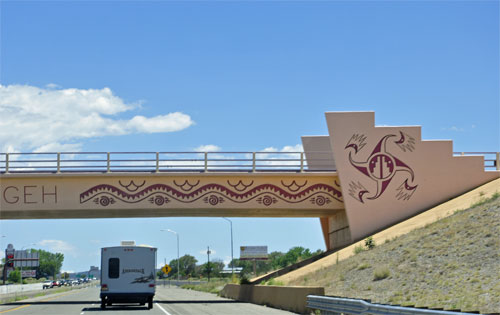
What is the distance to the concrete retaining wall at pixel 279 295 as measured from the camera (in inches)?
1002

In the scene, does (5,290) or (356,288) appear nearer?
(356,288)

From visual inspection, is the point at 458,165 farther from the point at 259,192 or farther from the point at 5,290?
the point at 5,290

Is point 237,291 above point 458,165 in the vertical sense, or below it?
below

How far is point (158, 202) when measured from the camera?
38.8 m

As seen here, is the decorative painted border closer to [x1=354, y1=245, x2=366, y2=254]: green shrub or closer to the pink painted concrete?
the pink painted concrete

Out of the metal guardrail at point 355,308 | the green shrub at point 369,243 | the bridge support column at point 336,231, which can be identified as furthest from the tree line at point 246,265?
the metal guardrail at point 355,308

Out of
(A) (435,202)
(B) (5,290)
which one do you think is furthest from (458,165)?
(B) (5,290)

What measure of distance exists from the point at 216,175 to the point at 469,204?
14137 mm

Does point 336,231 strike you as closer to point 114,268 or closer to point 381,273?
point 381,273

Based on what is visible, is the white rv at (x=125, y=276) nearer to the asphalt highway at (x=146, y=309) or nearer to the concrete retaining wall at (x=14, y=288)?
the asphalt highway at (x=146, y=309)

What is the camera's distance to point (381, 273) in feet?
97.8

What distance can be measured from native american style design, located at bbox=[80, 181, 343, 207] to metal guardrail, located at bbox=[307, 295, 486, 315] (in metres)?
16.1

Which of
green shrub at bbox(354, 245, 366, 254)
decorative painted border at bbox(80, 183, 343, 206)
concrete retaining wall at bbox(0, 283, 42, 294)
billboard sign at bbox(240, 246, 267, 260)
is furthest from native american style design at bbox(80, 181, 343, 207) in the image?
billboard sign at bbox(240, 246, 267, 260)

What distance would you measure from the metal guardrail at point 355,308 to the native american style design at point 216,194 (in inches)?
633
